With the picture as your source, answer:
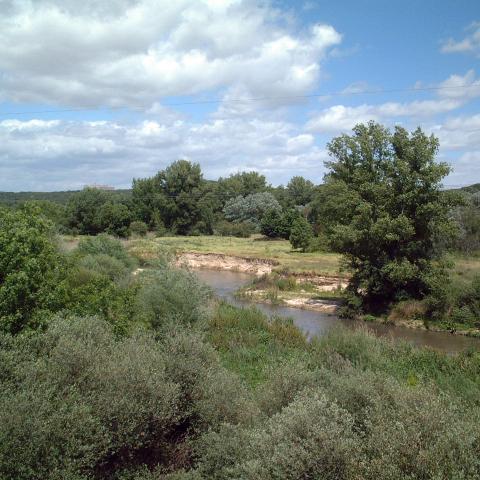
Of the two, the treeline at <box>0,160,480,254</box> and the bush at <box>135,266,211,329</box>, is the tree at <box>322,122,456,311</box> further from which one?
the treeline at <box>0,160,480,254</box>

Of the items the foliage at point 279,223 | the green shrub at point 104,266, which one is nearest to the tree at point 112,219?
the foliage at point 279,223

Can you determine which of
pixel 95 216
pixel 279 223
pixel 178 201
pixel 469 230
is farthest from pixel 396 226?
pixel 178 201

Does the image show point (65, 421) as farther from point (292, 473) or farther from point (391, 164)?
point (391, 164)

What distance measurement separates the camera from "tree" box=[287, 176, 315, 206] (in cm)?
10675

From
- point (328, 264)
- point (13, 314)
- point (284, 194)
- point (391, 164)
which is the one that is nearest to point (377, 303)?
point (391, 164)

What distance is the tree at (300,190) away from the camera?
350 ft

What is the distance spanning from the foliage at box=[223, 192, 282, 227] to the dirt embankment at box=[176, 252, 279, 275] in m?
29.3

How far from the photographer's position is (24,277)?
12320 mm

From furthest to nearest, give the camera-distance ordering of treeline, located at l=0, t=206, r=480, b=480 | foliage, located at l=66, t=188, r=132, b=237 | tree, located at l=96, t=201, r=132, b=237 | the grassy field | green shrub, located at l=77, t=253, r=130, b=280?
1. foliage, located at l=66, t=188, r=132, b=237
2. tree, located at l=96, t=201, r=132, b=237
3. the grassy field
4. green shrub, located at l=77, t=253, r=130, b=280
5. treeline, located at l=0, t=206, r=480, b=480

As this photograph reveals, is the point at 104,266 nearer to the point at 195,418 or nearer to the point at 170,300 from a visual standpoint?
the point at 170,300

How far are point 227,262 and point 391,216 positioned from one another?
24619mm

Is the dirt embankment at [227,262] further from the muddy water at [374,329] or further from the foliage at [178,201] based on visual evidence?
the foliage at [178,201]

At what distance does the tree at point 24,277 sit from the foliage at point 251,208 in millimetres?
69321

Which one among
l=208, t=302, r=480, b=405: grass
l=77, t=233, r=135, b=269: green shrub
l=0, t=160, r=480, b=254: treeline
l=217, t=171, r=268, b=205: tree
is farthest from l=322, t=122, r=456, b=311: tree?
l=217, t=171, r=268, b=205: tree
